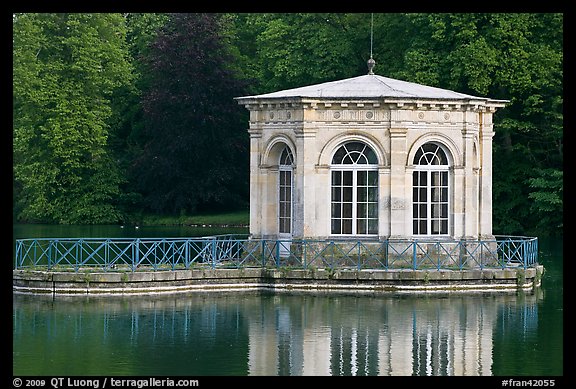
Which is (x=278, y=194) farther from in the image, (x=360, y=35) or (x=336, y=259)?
(x=360, y=35)

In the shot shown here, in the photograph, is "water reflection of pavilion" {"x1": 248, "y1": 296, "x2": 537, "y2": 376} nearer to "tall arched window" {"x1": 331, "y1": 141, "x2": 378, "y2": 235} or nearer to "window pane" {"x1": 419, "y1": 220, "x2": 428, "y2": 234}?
"window pane" {"x1": 419, "y1": 220, "x2": 428, "y2": 234}

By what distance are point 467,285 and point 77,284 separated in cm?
894

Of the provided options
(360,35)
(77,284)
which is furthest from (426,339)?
(360,35)

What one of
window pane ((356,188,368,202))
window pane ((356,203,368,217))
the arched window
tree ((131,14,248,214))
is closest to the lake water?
window pane ((356,203,368,217))

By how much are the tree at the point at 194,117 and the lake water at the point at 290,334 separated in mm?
33175

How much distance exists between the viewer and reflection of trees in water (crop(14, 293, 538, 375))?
88.9 feet

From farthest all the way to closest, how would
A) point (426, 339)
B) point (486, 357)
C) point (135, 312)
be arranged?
point (135, 312), point (426, 339), point (486, 357)

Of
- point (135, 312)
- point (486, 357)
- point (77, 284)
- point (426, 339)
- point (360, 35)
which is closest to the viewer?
point (486, 357)

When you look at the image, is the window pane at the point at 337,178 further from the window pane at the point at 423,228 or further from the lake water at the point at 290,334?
the lake water at the point at 290,334

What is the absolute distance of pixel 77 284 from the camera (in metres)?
35.8

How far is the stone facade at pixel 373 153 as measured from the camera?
126 ft

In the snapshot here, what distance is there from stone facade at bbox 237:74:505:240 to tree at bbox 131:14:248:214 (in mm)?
29845

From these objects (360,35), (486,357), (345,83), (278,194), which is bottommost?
(486,357)

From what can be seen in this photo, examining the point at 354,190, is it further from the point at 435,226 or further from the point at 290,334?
the point at 290,334
